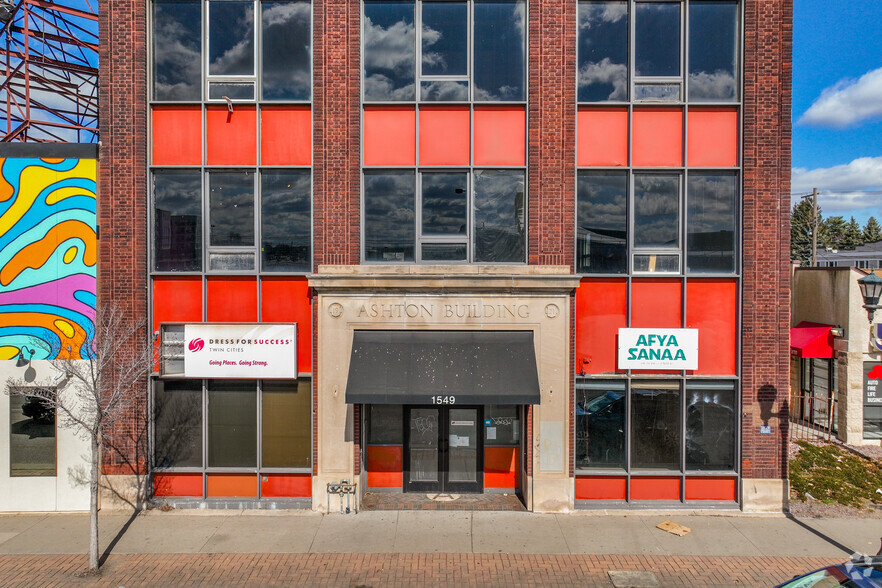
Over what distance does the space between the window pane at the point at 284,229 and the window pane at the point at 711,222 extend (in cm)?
830

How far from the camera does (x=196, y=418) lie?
38.4ft

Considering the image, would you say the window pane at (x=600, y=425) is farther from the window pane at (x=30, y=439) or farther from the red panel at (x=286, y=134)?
the window pane at (x=30, y=439)

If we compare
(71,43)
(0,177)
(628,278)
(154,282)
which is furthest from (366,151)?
(71,43)

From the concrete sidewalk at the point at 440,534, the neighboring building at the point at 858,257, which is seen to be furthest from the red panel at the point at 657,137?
the neighboring building at the point at 858,257

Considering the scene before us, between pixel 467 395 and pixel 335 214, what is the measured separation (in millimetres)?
4763

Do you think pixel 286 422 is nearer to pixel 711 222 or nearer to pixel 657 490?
pixel 657 490

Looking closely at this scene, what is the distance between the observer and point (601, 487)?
11633mm

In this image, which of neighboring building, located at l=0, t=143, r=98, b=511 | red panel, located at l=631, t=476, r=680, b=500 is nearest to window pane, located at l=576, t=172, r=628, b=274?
red panel, located at l=631, t=476, r=680, b=500

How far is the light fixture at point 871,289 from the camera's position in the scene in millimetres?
13906

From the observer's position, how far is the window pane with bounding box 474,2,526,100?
38.3 ft

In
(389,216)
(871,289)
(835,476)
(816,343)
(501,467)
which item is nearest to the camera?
(389,216)

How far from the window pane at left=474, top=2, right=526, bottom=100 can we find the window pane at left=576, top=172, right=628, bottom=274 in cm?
249

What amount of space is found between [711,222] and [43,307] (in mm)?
14430

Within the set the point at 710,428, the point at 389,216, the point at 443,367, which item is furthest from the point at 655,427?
the point at 389,216
